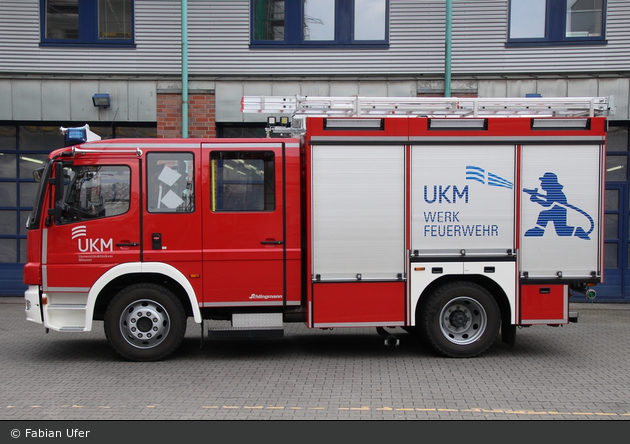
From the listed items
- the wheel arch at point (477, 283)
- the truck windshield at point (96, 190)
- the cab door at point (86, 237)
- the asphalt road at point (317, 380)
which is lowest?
the asphalt road at point (317, 380)

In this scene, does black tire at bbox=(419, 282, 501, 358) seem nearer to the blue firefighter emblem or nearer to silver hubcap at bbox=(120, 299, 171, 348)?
the blue firefighter emblem

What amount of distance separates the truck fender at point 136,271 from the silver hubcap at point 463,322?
3.11m

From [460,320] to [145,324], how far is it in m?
3.92

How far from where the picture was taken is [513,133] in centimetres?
763

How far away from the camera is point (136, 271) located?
7422mm

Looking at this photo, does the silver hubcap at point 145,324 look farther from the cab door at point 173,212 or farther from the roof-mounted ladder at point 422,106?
the roof-mounted ladder at point 422,106

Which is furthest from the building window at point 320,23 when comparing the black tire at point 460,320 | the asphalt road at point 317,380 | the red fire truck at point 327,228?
the black tire at point 460,320

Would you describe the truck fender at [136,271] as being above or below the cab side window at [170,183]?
below

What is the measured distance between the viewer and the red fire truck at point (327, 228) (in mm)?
7473

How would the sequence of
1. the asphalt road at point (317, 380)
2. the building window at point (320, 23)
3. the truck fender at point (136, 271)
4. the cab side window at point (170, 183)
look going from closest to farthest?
the asphalt road at point (317, 380) → the truck fender at point (136, 271) → the cab side window at point (170, 183) → the building window at point (320, 23)

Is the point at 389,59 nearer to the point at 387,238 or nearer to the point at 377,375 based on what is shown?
the point at 387,238

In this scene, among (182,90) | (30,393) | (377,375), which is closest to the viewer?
(30,393)

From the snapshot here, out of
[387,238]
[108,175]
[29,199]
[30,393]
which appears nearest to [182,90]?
[29,199]

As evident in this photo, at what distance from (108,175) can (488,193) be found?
4.69m
